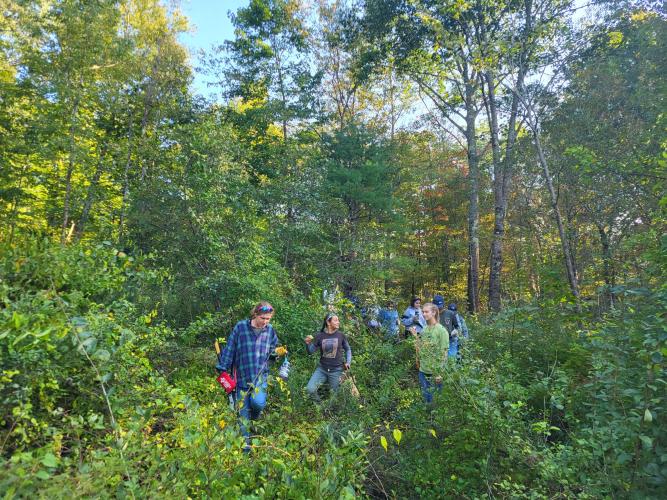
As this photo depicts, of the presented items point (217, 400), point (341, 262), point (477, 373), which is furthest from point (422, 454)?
point (341, 262)

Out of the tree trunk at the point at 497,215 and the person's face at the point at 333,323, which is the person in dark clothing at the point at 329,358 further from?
the tree trunk at the point at 497,215

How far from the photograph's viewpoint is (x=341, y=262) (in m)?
12.1

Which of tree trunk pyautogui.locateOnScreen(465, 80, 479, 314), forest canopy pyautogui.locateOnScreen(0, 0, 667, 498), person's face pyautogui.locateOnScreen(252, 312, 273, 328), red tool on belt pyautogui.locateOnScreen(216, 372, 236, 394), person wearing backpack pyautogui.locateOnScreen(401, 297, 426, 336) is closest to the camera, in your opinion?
forest canopy pyautogui.locateOnScreen(0, 0, 667, 498)

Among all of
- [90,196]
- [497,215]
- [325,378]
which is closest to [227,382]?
[325,378]

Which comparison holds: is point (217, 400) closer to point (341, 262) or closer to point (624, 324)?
point (624, 324)

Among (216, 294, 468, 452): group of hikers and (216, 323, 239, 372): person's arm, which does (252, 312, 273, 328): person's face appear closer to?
(216, 294, 468, 452): group of hikers

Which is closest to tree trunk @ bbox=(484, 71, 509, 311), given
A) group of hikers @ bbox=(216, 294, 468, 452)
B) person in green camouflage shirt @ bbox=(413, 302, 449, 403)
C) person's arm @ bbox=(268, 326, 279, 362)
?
group of hikers @ bbox=(216, 294, 468, 452)

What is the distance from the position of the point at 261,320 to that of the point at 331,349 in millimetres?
1612

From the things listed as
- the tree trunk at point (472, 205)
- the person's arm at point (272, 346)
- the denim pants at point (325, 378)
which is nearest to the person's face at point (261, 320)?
the person's arm at point (272, 346)

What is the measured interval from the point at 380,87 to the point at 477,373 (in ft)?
65.8

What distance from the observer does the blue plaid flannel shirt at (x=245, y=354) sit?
444cm

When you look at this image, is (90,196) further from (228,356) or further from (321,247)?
(228,356)

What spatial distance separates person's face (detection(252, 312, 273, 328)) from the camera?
14.9 feet

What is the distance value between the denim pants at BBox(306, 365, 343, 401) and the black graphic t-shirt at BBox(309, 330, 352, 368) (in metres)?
0.08
